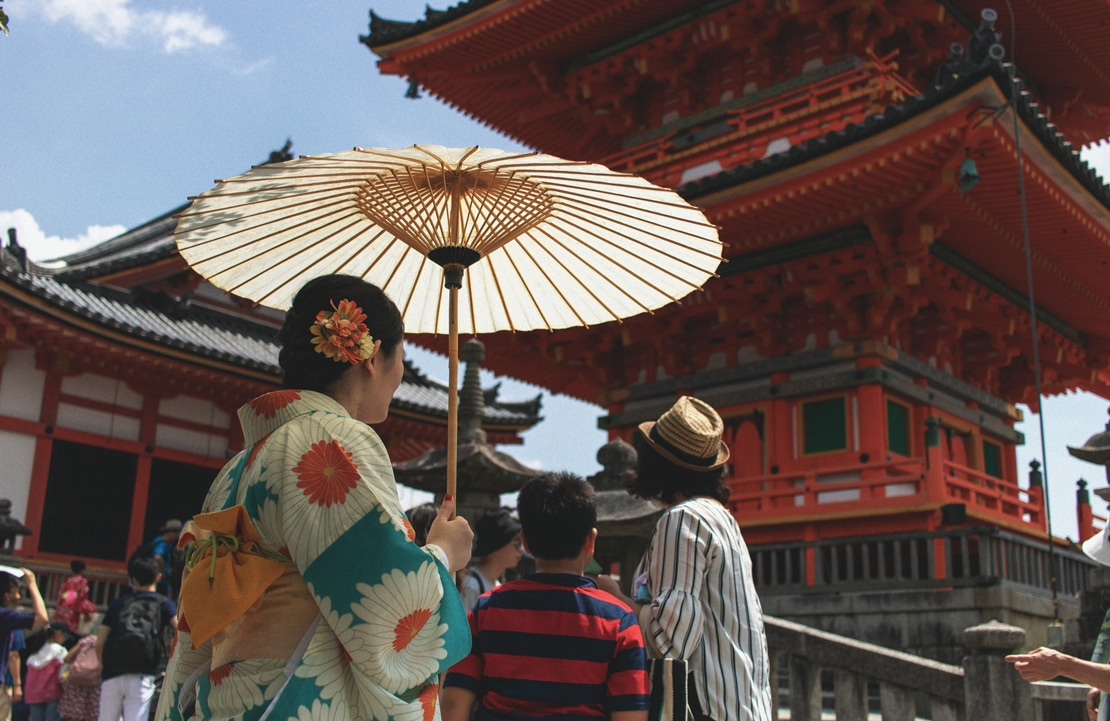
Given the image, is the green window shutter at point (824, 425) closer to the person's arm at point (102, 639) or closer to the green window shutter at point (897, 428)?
the green window shutter at point (897, 428)

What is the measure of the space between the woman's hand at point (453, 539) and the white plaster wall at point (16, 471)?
39.2 ft

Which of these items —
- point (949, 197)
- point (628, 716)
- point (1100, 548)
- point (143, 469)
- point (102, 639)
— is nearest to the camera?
point (628, 716)

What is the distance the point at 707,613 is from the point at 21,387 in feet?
39.9

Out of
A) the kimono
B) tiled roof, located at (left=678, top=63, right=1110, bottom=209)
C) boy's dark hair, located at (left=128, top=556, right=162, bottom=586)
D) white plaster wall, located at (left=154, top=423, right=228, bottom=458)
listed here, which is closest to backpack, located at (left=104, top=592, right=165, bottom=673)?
boy's dark hair, located at (left=128, top=556, right=162, bottom=586)

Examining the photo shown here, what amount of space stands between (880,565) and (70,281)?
37.3 feet

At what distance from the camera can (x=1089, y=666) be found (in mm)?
2590

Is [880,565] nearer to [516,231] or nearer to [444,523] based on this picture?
[516,231]

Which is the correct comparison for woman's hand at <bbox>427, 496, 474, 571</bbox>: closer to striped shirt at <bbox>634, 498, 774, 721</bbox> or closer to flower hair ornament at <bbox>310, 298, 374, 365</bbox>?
flower hair ornament at <bbox>310, 298, 374, 365</bbox>

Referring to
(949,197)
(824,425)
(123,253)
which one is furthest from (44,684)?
(123,253)

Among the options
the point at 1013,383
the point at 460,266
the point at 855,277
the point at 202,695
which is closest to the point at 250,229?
the point at 460,266

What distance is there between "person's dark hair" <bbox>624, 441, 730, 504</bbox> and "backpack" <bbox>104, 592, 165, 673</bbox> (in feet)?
12.8

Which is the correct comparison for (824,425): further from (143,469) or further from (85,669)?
(143,469)

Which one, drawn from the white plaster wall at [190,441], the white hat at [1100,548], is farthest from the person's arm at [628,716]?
the white plaster wall at [190,441]

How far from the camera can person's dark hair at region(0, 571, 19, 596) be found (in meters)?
6.38
